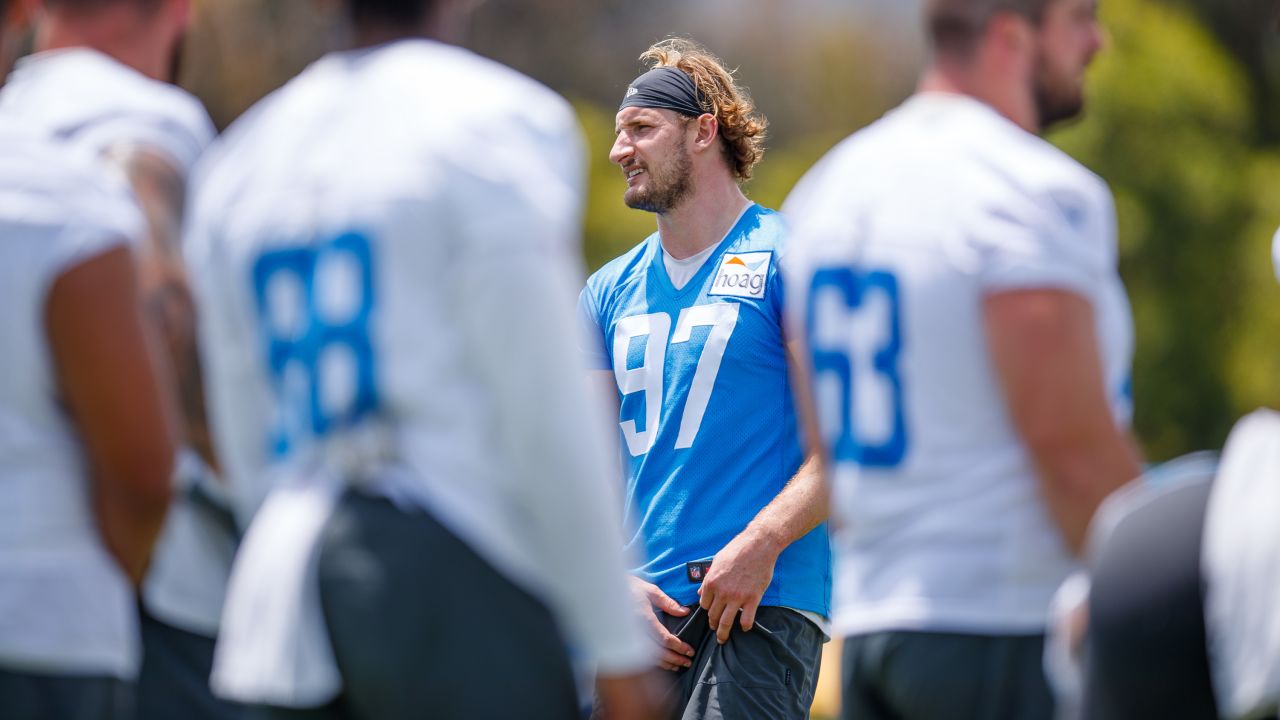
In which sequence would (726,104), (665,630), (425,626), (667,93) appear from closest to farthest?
1. (425,626)
2. (665,630)
3. (667,93)
4. (726,104)

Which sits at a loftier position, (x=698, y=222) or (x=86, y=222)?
(x=86, y=222)

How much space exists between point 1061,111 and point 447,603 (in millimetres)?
1713

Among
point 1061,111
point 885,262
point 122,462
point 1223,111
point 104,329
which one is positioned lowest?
point 1223,111

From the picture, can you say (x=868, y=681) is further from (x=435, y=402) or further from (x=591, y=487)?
(x=435, y=402)

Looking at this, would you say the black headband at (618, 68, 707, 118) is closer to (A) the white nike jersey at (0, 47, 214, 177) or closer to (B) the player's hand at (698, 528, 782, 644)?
(B) the player's hand at (698, 528, 782, 644)

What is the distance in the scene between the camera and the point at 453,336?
258 cm

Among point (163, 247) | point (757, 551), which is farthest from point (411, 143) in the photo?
point (757, 551)

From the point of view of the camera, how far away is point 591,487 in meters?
2.54

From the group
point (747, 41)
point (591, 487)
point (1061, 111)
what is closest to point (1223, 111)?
point (1061, 111)

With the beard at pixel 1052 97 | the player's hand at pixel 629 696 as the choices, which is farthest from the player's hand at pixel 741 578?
the player's hand at pixel 629 696

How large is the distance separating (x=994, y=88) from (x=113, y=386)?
1830 millimetres

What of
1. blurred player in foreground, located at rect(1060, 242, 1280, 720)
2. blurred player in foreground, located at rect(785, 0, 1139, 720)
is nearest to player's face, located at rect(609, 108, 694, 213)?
blurred player in foreground, located at rect(785, 0, 1139, 720)

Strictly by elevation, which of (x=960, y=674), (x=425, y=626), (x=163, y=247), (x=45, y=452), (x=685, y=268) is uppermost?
(x=163, y=247)

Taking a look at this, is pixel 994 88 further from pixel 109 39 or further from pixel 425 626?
pixel 109 39
